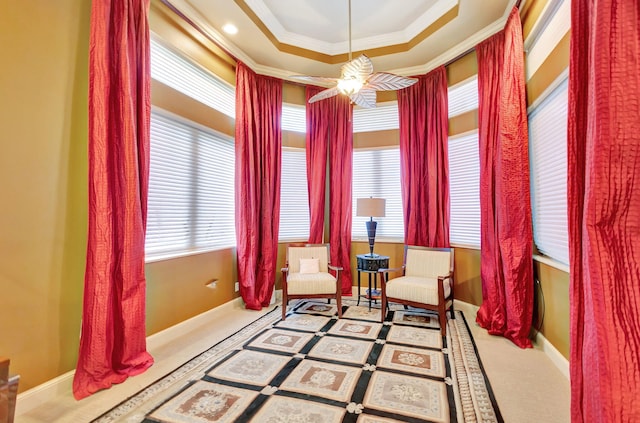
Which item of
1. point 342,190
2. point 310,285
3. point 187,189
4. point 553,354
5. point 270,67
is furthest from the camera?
point 342,190

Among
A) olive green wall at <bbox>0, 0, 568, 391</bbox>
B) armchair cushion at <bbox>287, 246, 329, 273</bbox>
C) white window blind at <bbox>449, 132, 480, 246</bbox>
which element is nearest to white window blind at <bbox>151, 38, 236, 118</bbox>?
Answer: olive green wall at <bbox>0, 0, 568, 391</bbox>

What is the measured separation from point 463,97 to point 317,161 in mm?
2173

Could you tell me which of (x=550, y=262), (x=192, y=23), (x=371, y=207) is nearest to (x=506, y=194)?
(x=550, y=262)

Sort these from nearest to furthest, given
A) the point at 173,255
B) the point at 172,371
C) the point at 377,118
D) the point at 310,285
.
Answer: the point at 172,371
the point at 173,255
the point at 310,285
the point at 377,118

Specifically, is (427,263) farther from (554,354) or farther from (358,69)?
(358,69)

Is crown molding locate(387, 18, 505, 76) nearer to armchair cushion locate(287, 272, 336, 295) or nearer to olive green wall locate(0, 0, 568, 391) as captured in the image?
olive green wall locate(0, 0, 568, 391)

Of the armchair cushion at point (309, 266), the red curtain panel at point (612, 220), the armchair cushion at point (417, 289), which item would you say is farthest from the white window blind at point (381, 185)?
the red curtain panel at point (612, 220)

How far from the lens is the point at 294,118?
15.4 ft

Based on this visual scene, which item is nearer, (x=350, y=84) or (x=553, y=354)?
(x=553, y=354)

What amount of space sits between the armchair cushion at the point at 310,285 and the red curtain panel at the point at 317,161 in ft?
3.03

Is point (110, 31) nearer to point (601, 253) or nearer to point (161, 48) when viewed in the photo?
point (161, 48)

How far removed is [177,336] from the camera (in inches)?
119

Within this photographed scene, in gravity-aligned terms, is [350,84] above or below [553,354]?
above

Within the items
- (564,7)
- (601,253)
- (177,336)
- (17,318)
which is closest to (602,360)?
(601,253)
